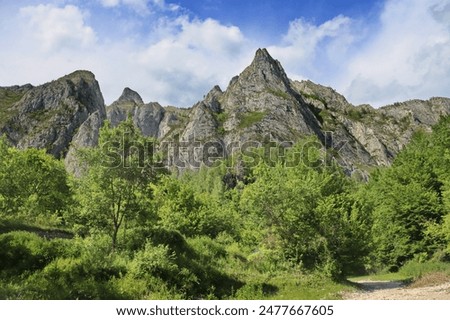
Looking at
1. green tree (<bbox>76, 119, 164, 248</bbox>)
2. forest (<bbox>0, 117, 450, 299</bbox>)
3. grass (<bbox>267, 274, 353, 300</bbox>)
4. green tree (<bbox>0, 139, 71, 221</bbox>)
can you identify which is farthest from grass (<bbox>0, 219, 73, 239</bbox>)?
grass (<bbox>267, 274, 353, 300</bbox>)

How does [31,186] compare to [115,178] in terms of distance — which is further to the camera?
[31,186]

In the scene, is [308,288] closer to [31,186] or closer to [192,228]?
[192,228]

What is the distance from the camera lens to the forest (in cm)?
2209

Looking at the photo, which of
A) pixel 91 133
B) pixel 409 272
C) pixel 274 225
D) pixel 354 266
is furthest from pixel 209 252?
pixel 91 133

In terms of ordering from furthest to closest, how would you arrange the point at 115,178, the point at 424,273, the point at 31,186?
the point at 31,186 → the point at 424,273 → the point at 115,178

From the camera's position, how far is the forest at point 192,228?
22.1m

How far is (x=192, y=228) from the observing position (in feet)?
143

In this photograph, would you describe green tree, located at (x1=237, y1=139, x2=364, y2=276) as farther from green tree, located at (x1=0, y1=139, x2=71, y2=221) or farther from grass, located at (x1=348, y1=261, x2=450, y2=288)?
green tree, located at (x1=0, y1=139, x2=71, y2=221)

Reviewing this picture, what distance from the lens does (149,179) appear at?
1048 inches

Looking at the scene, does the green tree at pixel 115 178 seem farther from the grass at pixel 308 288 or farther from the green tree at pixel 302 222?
the grass at pixel 308 288

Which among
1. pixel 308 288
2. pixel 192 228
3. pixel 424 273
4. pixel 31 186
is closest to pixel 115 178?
pixel 308 288

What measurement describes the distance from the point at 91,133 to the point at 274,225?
478 ft

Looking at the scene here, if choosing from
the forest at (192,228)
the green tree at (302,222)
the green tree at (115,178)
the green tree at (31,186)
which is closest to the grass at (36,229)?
the forest at (192,228)
